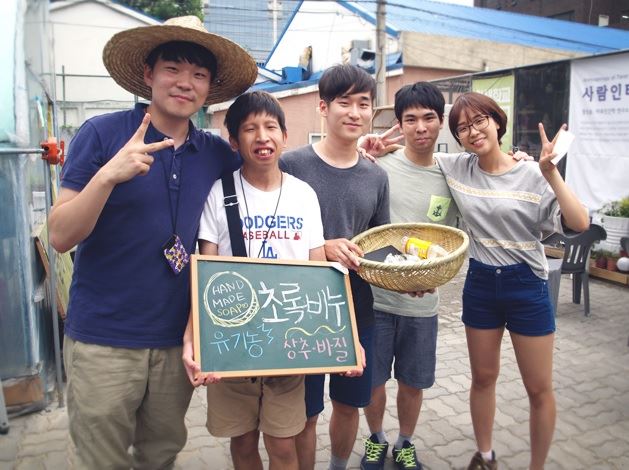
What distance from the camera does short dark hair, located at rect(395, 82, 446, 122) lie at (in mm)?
2744

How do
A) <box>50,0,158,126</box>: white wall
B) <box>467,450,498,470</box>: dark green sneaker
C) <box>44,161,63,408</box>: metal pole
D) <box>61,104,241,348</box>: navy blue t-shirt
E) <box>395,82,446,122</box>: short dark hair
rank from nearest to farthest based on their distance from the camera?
<box>61,104,241,348</box>: navy blue t-shirt
<box>395,82,446,122</box>: short dark hair
<box>467,450,498,470</box>: dark green sneaker
<box>44,161,63,408</box>: metal pole
<box>50,0,158,126</box>: white wall

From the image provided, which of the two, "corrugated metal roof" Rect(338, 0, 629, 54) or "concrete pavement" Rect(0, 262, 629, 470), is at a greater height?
"corrugated metal roof" Rect(338, 0, 629, 54)

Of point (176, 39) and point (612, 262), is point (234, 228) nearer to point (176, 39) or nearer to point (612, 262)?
point (176, 39)

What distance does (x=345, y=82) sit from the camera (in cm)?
247

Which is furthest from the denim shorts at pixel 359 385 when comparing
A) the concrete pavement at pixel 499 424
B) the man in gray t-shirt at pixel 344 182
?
the concrete pavement at pixel 499 424

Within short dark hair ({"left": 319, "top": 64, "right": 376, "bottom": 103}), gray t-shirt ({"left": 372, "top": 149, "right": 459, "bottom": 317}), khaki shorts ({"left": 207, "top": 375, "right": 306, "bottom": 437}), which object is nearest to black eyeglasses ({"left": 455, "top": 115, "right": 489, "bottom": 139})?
gray t-shirt ({"left": 372, "top": 149, "right": 459, "bottom": 317})

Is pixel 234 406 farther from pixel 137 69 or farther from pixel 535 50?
pixel 535 50

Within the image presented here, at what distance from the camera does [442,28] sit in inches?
696

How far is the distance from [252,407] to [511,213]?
159cm

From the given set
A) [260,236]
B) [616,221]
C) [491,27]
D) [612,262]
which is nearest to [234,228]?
[260,236]

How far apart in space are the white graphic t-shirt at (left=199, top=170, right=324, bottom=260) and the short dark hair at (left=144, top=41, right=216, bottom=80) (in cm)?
50

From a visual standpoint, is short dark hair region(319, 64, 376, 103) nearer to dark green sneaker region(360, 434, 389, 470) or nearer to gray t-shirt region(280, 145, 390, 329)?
gray t-shirt region(280, 145, 390, 329)

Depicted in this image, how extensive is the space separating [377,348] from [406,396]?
390 millimetres

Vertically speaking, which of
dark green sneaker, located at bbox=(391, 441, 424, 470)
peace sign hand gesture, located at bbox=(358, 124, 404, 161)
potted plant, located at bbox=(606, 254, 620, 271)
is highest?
peace sign hand gesture, located at bbox=(358, 124, 404, 161)
